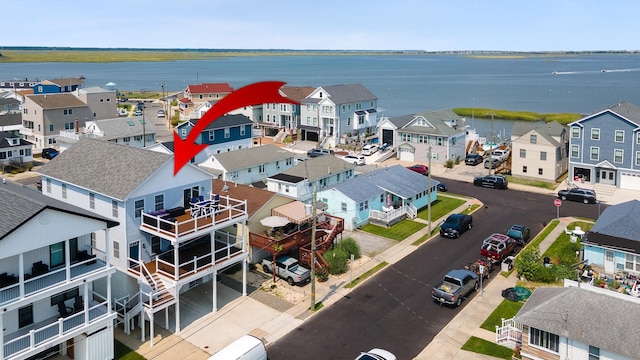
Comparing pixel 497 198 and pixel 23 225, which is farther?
pixel 497 198

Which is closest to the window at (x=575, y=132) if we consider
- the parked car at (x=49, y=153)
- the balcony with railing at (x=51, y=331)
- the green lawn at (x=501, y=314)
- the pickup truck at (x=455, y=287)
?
the pickup truck at (x=455, y=287)

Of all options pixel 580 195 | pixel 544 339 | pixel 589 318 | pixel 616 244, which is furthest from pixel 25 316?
pixel 580 195

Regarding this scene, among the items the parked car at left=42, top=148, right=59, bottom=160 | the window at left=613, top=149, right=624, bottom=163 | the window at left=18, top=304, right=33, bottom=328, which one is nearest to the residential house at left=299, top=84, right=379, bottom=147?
the parked car at left=42, top=148, right=59, bottom=160

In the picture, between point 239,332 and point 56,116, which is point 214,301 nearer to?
point 239,332

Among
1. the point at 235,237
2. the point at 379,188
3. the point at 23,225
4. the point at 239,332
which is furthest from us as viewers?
the point at 379,188

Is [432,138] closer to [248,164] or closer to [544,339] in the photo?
[248,164]

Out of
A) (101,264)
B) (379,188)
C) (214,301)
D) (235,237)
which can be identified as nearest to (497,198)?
(379,188)

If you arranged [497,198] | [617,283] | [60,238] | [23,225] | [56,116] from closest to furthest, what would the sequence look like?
[23,225], [60,238], [617,283], [497,198], [56,116]

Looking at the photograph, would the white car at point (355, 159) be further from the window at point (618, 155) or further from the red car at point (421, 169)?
the window at point (618, 155)
